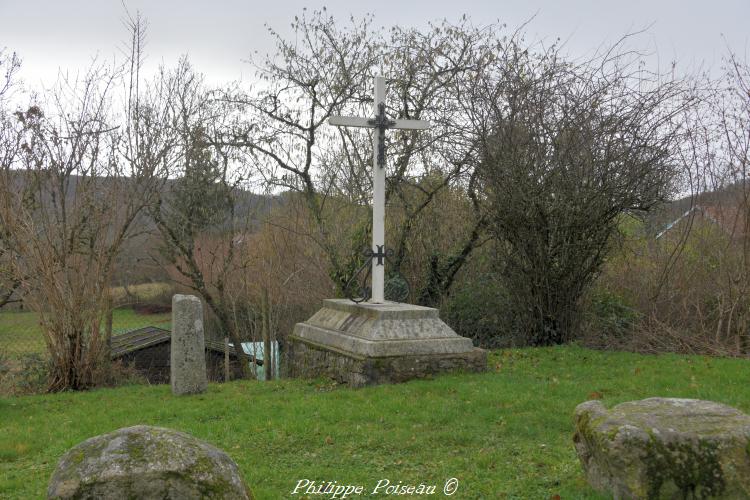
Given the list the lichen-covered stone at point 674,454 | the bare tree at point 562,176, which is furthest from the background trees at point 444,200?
the lichen-covered stone at point 674,454

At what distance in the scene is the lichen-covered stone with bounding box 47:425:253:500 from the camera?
3529 millimetres

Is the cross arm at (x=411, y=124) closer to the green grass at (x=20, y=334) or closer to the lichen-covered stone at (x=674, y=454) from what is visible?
the green grass at (x=20, y=334)

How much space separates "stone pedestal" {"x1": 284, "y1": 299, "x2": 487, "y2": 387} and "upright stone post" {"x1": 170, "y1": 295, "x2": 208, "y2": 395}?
1773mm

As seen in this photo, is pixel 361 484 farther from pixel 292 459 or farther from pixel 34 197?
pixel 34 197

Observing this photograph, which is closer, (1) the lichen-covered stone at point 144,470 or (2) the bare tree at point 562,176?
(1) the lichen-covered stone at point 144,470

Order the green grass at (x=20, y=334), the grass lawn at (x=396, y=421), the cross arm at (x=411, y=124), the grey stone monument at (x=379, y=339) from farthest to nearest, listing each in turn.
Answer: the green grass at (x=20, y=334), the cross arm at (x=411, y=124), the grey stone monument at (x=379, y=339), the grass lawn at (x=396, y=421)

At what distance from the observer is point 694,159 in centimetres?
1340

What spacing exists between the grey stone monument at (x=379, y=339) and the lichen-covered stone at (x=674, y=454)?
471 cm

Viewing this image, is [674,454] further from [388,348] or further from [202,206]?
[202,206]

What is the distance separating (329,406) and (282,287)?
9998mm

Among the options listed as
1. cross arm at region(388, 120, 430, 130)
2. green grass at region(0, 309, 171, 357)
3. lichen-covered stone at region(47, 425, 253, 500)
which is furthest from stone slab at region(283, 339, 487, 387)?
lichen-covered stone at region(47, 425, 253, 500)

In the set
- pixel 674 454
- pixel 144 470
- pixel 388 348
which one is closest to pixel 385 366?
pixel 388 348

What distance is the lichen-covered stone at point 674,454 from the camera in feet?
13.5

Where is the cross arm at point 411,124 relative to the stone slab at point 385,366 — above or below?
above
